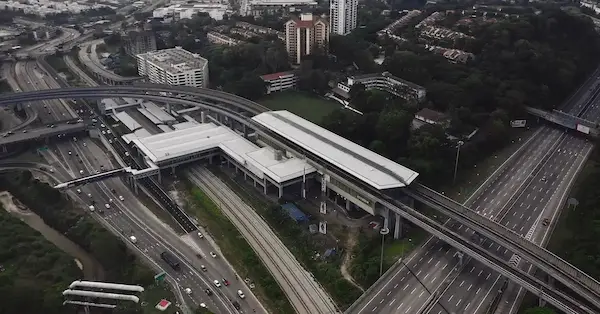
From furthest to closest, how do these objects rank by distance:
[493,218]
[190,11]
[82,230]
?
[190,11] → [493,218] → [82,230]

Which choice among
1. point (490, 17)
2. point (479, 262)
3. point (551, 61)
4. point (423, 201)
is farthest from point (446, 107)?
point (490, 17)

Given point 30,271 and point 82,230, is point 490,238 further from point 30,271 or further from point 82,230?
point 30,271

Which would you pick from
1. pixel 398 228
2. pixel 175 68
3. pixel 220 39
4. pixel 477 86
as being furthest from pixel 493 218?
pixel 220 39

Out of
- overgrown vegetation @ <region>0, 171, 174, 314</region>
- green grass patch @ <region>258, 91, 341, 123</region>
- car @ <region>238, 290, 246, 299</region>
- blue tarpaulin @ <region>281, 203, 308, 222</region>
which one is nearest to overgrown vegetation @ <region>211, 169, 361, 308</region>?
blue tarpaulin @ <region>281, 203, 308, 222</region>

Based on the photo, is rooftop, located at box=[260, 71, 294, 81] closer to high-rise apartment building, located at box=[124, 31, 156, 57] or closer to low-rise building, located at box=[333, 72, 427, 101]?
low-rise building, located at box=[333, 72, 427, 101]

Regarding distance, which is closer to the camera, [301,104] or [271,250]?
[271,250]

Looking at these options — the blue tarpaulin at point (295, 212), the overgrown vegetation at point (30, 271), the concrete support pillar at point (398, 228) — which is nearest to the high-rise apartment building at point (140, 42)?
the overgrown vegetation at point (30, 271)
